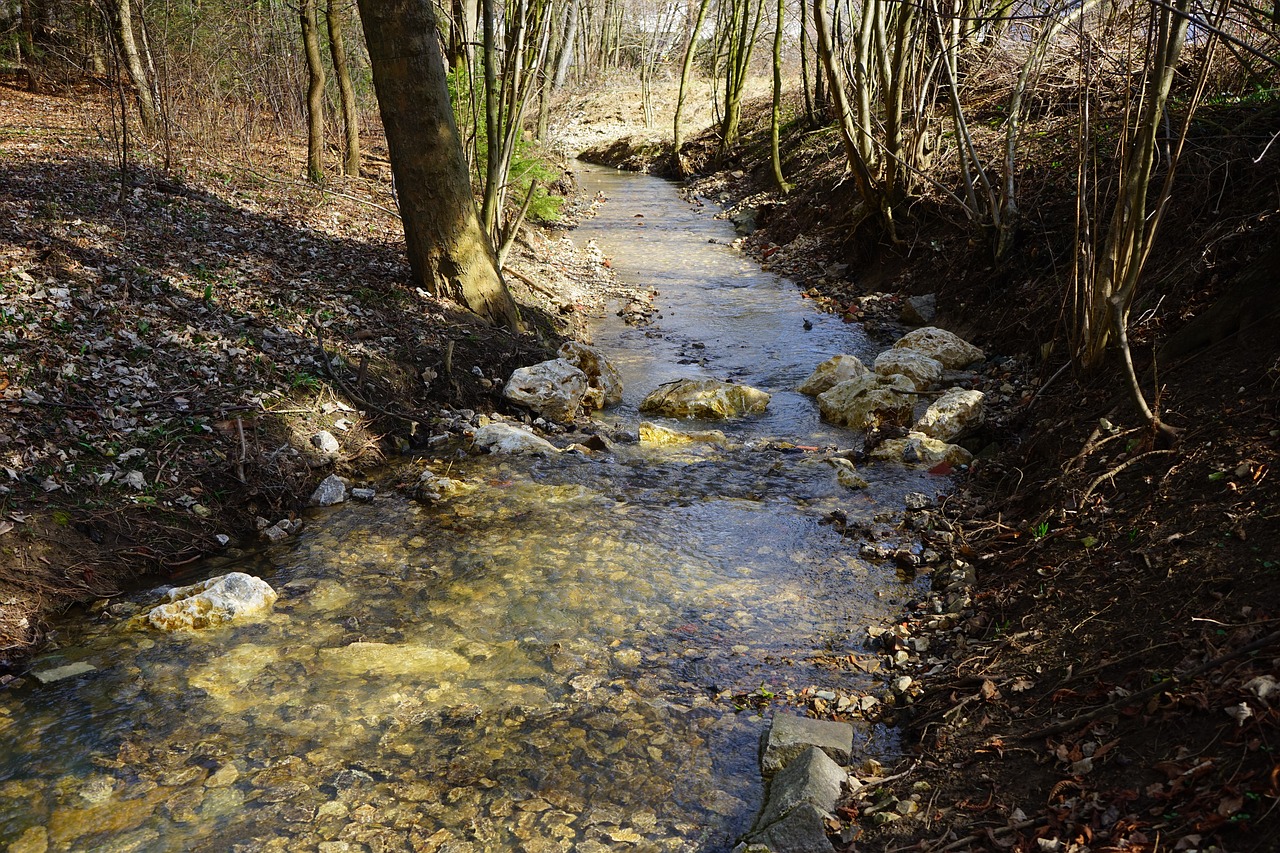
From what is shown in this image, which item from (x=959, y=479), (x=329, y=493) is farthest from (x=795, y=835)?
(x=329, y=493)

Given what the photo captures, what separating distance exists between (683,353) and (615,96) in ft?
96.6

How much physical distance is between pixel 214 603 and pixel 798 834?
9.84 ft

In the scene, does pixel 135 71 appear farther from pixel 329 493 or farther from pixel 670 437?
pixel 670 437

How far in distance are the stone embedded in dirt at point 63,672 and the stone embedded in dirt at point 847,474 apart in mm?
4480

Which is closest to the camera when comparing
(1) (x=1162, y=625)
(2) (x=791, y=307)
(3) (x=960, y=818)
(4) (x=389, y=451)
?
(3) (x=960, y=818)

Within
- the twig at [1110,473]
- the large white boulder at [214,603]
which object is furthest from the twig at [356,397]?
the twig at [1110,473]

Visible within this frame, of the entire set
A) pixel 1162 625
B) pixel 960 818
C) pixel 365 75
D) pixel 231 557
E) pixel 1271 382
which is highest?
pixel 365 75

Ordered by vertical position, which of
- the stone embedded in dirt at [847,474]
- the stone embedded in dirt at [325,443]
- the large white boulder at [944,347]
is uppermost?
the large white boulder at [944,347]

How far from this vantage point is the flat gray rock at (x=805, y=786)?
9.19 ft

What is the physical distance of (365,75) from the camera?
17.4 metres

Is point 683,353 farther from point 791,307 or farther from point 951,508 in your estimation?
point 951,508

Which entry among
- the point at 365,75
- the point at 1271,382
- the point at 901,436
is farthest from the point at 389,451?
the point at 365,75

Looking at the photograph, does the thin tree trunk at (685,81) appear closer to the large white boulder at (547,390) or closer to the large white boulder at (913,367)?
the large white boulder at (913,367)

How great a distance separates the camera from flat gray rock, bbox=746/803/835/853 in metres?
2.62
